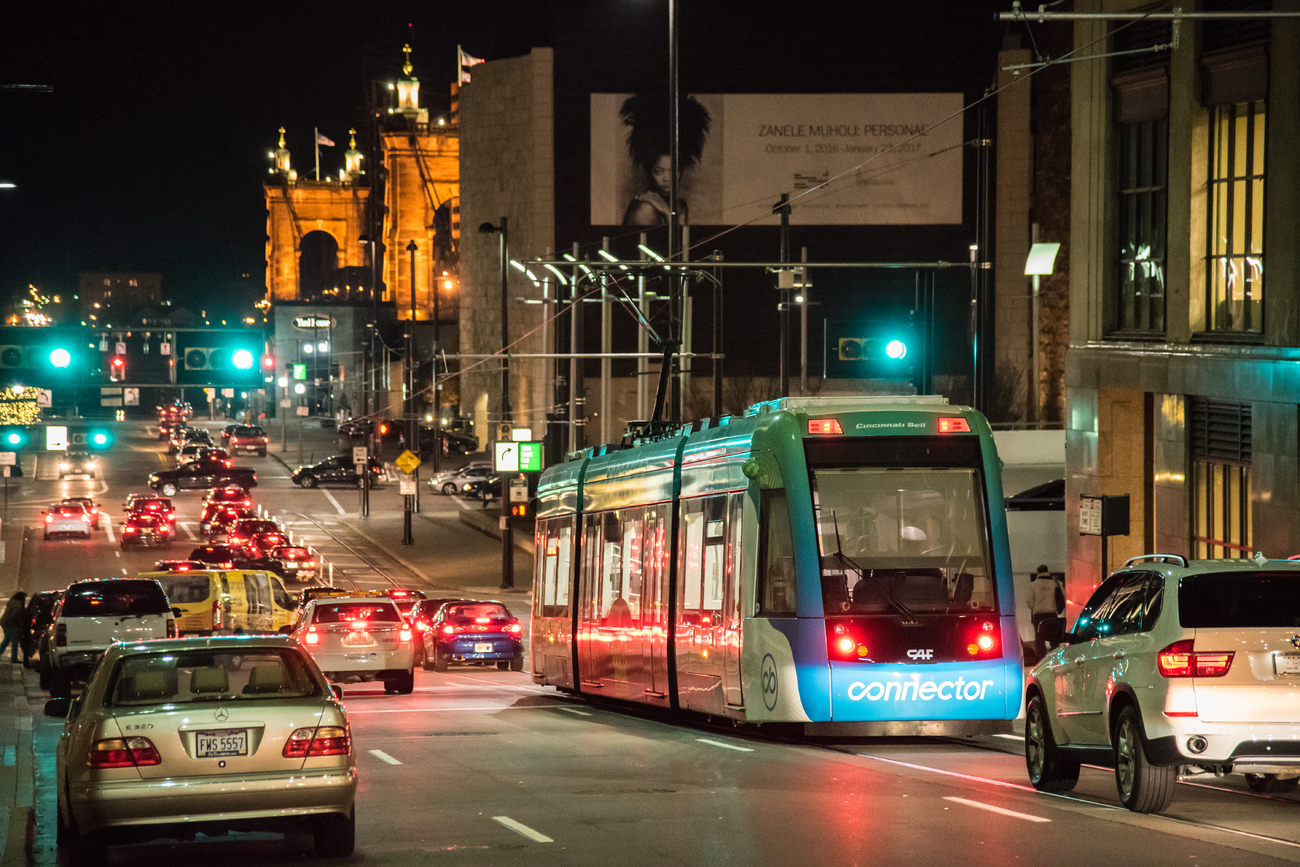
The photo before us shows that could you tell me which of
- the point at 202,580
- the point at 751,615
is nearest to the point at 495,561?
the point at 202,580

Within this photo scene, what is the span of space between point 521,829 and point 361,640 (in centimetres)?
1544

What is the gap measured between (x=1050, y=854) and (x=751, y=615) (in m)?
5.31

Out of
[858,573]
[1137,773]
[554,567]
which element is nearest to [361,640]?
[554,567]

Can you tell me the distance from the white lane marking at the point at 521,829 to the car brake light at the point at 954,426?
5.53 metres

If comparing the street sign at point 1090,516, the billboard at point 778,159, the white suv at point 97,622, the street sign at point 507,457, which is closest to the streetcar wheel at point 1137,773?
the street sign at point 1090,516

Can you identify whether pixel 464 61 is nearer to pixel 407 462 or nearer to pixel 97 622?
pixel 407 462

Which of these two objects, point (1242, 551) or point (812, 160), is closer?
point (1242, 551)

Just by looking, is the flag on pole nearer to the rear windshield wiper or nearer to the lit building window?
the lit building window

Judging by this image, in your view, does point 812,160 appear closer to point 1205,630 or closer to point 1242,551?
point 1242,551

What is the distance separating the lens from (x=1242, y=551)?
902 inches

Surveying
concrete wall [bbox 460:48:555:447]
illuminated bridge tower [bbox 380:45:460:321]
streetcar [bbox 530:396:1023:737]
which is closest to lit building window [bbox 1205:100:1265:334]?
streetcar [bbox 530:396:1023:737]

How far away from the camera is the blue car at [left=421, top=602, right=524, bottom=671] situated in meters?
33.9

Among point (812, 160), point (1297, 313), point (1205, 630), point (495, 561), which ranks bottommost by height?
point (495, 561)

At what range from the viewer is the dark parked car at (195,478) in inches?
3319
